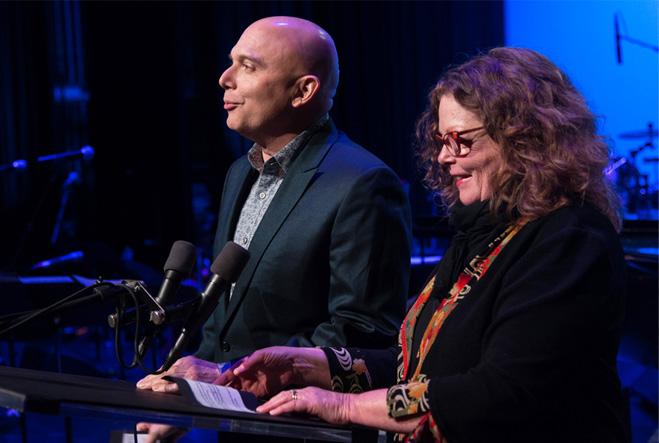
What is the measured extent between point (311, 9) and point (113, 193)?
2646mm

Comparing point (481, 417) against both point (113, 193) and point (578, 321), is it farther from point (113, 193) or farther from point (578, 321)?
point (113, 193)

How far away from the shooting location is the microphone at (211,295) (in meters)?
1.28

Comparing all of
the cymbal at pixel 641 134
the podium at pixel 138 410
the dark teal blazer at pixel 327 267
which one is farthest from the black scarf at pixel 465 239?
the cymbal at pixel 641 134

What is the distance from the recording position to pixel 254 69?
1844 millimetres

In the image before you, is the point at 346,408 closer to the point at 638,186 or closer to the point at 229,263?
the point at 229,263

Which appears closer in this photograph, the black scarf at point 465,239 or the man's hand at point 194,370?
the black scarf at point 465,239

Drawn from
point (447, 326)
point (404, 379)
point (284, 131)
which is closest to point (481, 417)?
point (447, 326)

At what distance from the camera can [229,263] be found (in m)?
1.34

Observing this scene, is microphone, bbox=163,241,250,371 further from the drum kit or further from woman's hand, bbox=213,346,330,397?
the drum kit

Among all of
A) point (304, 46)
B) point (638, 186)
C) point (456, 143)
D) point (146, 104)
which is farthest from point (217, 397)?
point (146, 104)

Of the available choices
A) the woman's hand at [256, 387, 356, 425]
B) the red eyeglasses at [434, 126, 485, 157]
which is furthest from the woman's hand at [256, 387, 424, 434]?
the red eyeglasses at [434, 126, 485, 157]

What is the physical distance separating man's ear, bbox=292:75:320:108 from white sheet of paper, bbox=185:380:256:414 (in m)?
0.80

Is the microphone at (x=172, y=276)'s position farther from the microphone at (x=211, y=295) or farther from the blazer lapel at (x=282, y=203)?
the blazer lapel at (x=282, y=203)

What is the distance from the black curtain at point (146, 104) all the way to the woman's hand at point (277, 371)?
5.19m
